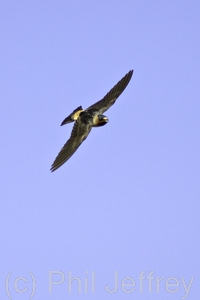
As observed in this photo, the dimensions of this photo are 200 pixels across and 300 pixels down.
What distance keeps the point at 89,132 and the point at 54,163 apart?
1846mm

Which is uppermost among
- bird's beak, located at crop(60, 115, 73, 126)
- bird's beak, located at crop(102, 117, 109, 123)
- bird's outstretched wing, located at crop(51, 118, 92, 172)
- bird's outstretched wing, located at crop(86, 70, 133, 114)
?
bird's outstretched wing, located at crop(86, 70, 133, 114)

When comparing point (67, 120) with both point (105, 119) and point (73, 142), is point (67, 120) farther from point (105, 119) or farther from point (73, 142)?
point (105, 119)

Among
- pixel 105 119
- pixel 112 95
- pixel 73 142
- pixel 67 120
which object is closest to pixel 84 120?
pixel 67 120

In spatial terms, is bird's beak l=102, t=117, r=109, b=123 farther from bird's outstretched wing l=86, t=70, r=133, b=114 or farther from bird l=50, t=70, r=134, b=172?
bird's outstretched wing l=86, t=70, r=133, b=114

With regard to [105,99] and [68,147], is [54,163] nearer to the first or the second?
[68,147]

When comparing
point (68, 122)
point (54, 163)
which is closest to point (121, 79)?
point (68, 122)

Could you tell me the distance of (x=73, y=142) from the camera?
883 inches

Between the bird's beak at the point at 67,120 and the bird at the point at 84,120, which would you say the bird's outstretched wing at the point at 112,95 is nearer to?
the bird at the point at 84,120

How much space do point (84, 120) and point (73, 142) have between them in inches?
33.9

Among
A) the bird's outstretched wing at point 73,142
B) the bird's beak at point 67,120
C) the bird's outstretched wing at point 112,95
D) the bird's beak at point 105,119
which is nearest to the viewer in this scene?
the bird's outstretched wing at point 73,142

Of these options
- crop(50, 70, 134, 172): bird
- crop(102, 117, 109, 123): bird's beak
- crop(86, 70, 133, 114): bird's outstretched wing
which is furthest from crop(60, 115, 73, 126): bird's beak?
crop(102, 117, 109, 123): bird's beak

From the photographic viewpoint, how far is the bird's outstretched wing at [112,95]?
2398cm

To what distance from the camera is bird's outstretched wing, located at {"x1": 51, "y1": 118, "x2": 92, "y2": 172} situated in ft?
70.8

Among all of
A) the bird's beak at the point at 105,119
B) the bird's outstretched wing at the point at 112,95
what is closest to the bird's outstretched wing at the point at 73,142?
the bird's beak at the point at 105,119
